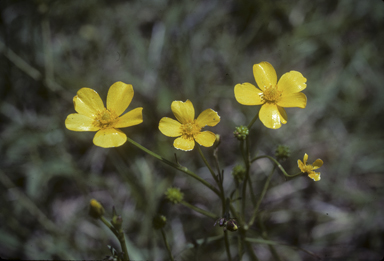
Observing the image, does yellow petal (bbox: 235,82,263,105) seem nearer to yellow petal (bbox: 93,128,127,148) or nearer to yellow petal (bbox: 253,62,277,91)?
yellow petal (bbox: 253,62,277,91)

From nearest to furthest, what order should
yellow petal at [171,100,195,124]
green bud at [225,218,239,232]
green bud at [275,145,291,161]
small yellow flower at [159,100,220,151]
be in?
green bud at [225,218,239,232], small yellow flower at [159,100,220,151], yellow petal at [171,100,195,124], green bud at [275,145,291,161]

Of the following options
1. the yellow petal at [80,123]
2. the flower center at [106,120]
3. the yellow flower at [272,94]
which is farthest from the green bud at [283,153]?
the yellow petal at [80,123]

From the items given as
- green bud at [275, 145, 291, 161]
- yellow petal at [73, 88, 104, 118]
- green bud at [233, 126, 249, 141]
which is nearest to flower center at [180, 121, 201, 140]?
green bud at [233, 126, 249, 141]

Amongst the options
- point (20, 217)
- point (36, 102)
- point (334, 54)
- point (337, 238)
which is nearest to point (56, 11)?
point (36, 102)

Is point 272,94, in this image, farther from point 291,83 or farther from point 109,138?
point 109,138

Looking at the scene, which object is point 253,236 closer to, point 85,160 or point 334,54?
point 85,160

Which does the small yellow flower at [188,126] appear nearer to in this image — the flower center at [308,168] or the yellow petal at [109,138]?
the yellow petal at [109,138]
